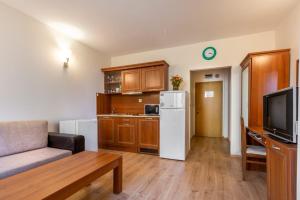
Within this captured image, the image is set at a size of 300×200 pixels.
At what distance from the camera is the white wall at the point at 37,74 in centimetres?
228

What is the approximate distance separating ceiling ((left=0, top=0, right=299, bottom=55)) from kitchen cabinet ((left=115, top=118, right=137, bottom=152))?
6.22 feet

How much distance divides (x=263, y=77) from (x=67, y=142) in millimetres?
3282

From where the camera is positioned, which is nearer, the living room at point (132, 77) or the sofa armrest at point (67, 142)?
the living room at point (132, 77)

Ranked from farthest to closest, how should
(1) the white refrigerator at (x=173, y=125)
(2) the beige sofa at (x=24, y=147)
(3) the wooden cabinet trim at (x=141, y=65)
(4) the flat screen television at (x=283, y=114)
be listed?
(3) the wooden cabinet trim at (x=141, y=65) → (1) the white refrigerator at (x=173, y=125) → (2) the beige sofa at (x=24, y=147) → (4) the flat screen television at (x=283, y=114)

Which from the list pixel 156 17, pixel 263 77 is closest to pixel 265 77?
pixel 263 77

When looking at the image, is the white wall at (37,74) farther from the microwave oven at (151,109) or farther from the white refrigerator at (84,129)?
the microwave oven at (151,109)

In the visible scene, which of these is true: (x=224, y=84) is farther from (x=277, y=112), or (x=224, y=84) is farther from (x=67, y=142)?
(x=67, y=142)

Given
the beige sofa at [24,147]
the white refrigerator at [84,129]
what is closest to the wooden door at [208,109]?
the white refrigerator at [84,129]

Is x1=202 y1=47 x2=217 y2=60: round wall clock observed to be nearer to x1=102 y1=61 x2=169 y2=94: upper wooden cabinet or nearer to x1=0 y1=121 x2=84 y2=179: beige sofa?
x1=102 y1=61 x2=169 y2=94: upper wooden cabinet

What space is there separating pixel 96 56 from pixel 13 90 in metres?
2.15

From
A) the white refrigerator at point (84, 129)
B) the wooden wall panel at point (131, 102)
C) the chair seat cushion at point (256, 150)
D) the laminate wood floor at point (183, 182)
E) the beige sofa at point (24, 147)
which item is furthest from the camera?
the wooden wall panel at point (131, 102)

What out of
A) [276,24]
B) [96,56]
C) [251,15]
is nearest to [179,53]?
[251,15]

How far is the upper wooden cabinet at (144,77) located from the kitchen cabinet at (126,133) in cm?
81

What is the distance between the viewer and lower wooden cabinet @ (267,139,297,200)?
109cm
